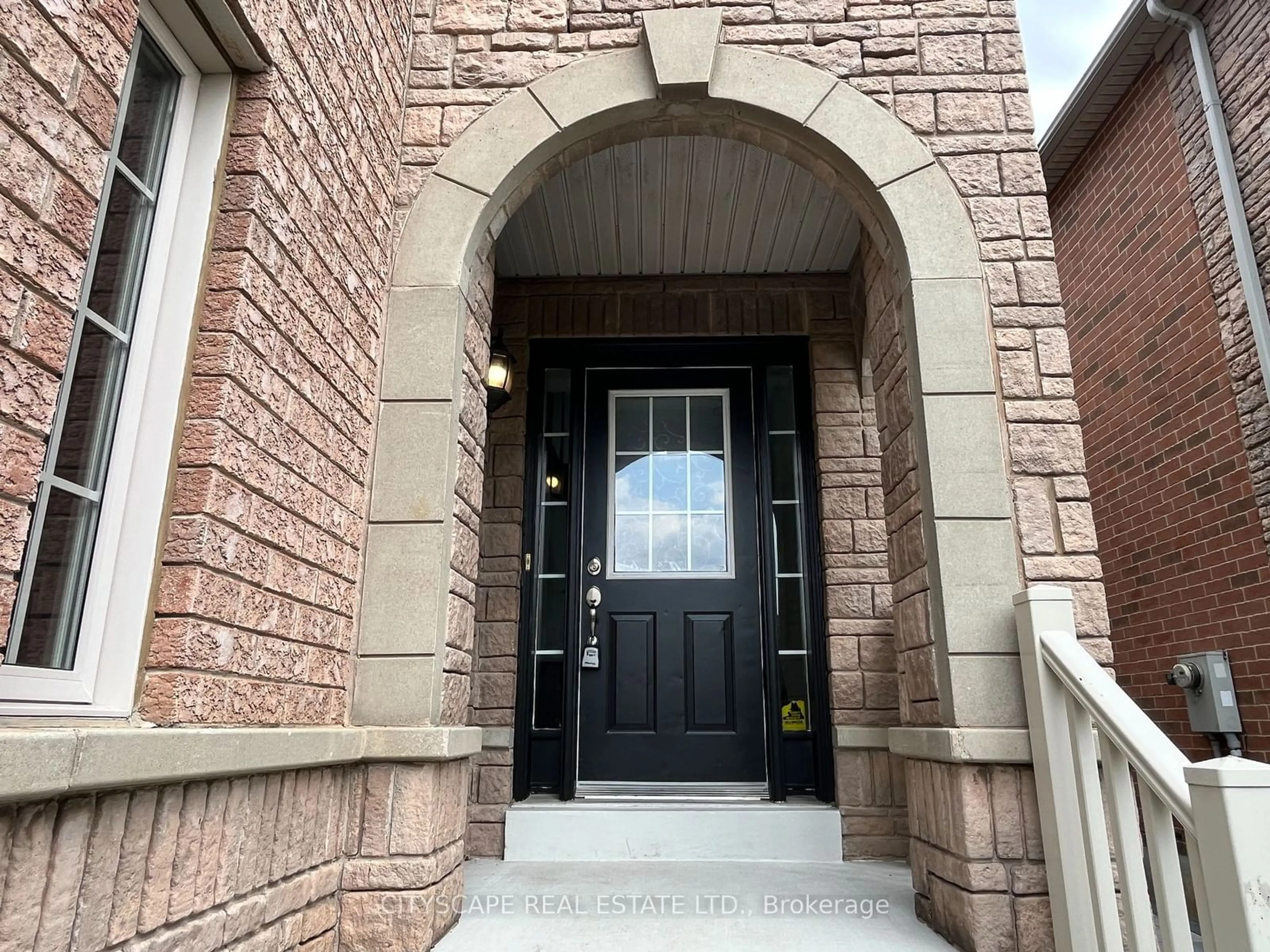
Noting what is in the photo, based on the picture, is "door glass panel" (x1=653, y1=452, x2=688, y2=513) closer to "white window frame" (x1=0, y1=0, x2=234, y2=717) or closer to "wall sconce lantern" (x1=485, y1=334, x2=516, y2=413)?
"wall sconce lantern" (x1=485, y1=334, x2=516, y2=413)

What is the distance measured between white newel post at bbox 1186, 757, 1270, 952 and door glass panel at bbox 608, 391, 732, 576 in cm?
257

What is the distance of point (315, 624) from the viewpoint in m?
1.97

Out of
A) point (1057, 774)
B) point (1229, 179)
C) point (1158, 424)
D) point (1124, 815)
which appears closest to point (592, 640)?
point (1057, 774)

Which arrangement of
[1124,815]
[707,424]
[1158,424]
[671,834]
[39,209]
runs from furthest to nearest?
[1158,424], [707,424], [671,834], [1124,815], [39,209]

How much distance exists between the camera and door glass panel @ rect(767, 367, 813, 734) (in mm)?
3676

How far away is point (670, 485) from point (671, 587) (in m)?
0.53

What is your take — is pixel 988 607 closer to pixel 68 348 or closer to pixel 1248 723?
pixel 68 348

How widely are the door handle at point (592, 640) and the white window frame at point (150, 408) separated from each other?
2.43 m

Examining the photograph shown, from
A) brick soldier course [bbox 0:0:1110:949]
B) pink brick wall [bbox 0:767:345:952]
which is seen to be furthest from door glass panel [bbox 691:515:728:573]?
pink brick wall [bbox 0:767:345:952]

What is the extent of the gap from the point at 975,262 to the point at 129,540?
2.42 meters

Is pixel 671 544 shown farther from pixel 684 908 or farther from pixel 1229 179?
pixel 1229 179

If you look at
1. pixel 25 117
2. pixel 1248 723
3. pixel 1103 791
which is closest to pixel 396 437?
pixel 25 117

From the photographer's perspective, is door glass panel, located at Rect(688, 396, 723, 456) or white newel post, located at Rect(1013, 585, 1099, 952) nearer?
white newel post, located at Rect(1013, 585, 1099, 952)

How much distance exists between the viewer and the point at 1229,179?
12.7ft
